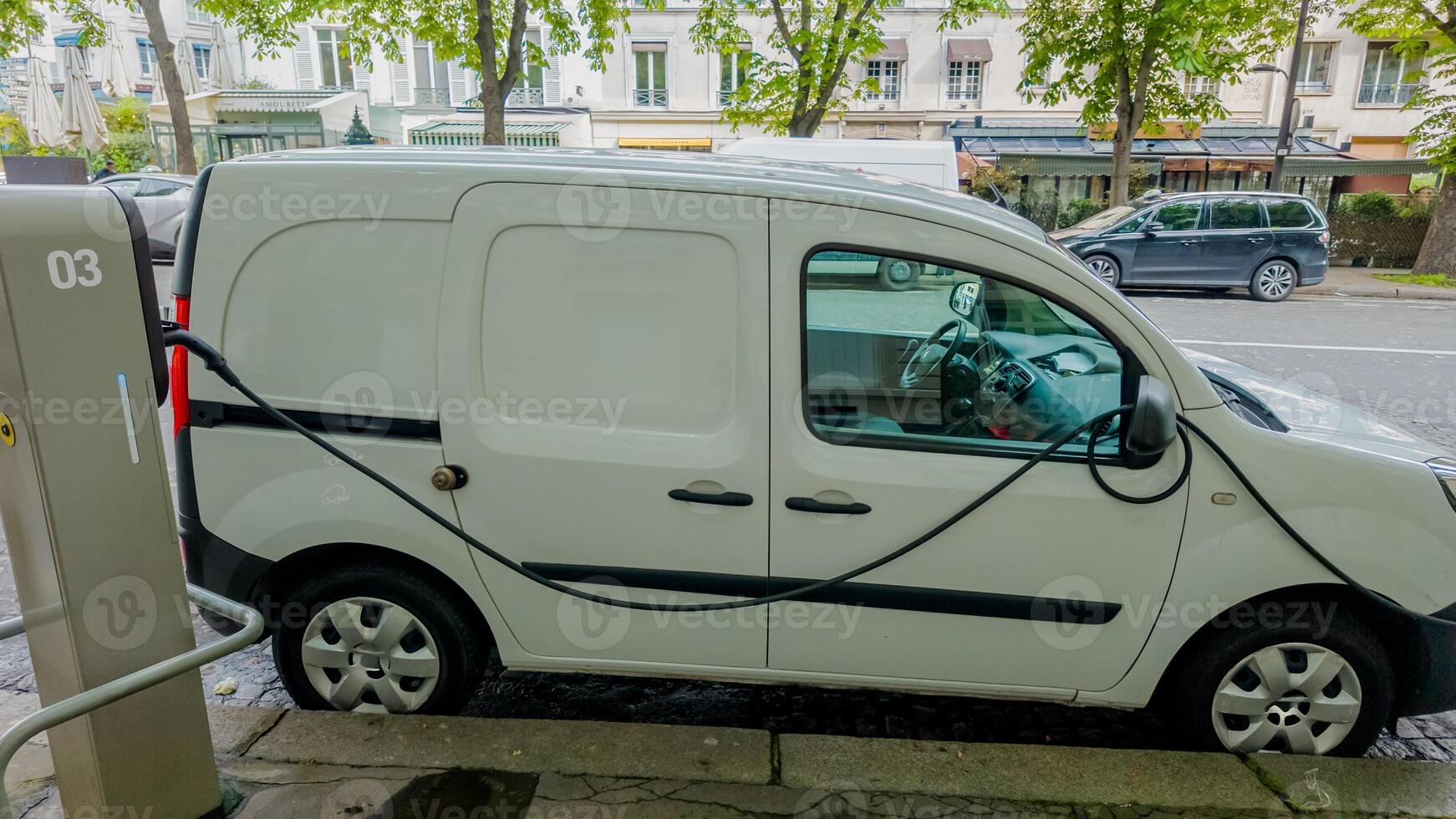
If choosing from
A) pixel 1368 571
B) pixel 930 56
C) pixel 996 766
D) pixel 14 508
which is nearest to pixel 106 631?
pixel 14 508

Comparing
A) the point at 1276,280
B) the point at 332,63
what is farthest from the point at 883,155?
the point at 332,63

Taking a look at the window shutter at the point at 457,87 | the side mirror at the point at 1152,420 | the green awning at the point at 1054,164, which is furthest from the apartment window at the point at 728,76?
the side mirror at the point at 1152,420

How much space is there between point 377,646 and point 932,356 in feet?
6.64

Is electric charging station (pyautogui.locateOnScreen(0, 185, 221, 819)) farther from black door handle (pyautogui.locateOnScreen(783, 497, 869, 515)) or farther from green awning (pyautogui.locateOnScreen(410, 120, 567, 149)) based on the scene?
green awning (pyautogui.locateOnScreen(410, 120, 567, 149))

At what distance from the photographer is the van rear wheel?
2832 mm

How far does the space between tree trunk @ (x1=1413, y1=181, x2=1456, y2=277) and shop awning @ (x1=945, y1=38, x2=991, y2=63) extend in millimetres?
17296

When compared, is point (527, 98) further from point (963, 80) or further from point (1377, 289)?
point (1377, 289)

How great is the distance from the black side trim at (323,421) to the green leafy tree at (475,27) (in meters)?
11.9

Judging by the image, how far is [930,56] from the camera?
111 feet

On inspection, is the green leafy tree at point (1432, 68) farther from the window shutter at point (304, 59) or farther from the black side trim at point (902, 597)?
the window shutter at point (304, 59)

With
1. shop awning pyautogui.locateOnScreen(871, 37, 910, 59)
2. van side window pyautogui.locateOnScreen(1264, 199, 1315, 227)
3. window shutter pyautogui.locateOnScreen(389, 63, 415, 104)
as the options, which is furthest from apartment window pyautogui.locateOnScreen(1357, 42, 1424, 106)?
window shutter pyautogui.locateOnScreen(389, 63, 415, 104)

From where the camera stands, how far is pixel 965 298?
2949 mm

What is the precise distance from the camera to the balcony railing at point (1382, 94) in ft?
108

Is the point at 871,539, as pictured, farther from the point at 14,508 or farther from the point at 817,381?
the point at 14,508
